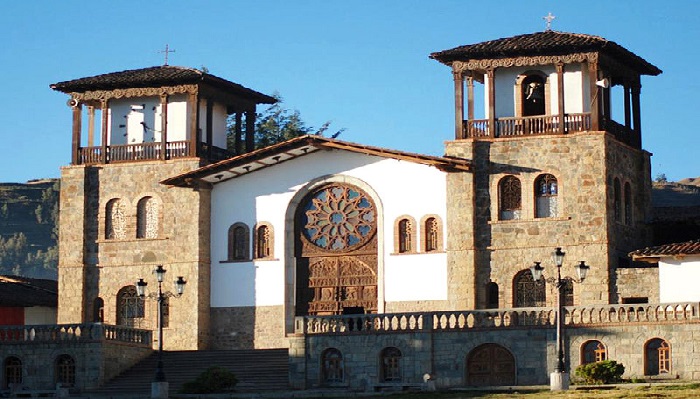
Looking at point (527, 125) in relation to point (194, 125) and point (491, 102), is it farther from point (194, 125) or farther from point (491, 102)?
point (194, 125)

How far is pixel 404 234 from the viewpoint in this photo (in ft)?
178

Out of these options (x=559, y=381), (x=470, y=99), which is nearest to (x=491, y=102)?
(x=470, y=99)

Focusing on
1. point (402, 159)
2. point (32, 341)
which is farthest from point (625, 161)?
point (32, 341)

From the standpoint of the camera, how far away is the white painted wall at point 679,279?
158 feet

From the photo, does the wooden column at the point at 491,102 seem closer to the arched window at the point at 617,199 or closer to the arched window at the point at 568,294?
the arched window at the point at 617,199

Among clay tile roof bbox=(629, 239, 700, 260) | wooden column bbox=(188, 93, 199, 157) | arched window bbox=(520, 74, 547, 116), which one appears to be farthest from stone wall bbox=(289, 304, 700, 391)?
wooden column bbox=(188, 93, 199, 157)

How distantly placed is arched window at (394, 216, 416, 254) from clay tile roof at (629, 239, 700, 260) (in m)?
8.11

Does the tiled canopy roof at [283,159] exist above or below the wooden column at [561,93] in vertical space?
below

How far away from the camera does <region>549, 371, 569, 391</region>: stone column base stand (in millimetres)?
41844

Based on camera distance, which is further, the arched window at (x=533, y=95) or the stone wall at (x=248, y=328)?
the stone wall at (x=248, y=328)

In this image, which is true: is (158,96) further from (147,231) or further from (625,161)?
(625,161)

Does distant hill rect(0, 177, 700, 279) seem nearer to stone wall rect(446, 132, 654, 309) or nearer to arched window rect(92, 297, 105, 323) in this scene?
arched window rect(92, 297, 105, 323)

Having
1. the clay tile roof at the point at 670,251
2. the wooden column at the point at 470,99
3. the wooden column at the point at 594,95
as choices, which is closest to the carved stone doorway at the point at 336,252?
the wooden column at the point at 470,99

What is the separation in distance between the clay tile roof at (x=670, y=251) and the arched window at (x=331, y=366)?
396 inches
